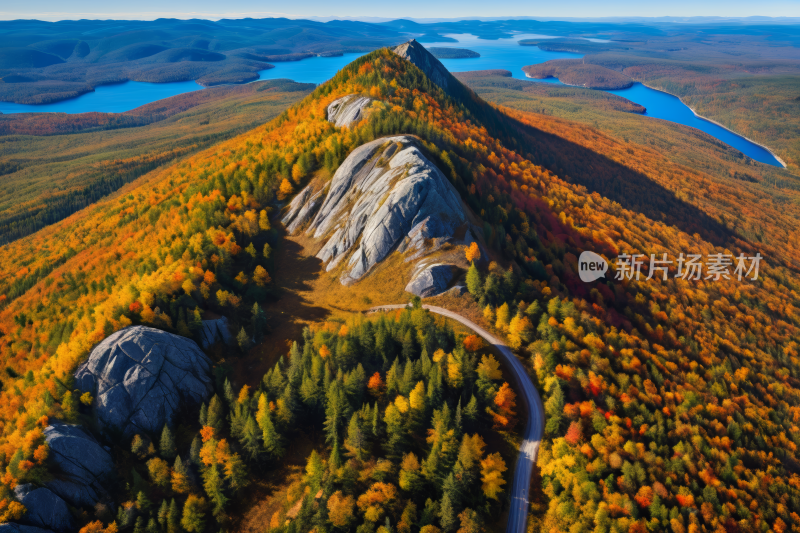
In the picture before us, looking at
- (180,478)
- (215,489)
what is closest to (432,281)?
(215,489)

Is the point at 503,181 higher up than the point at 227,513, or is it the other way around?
the point at 503,181

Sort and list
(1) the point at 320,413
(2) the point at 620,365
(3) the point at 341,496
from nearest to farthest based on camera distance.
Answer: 1. (3) the point at 341,496
2. (1) the point at 320,413
3. (2) the point at 620,365

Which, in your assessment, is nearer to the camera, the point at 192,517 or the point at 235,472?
the point at 192,517

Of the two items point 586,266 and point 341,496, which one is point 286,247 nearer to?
point 341,496

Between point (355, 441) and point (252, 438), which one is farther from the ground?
point (355, 441)

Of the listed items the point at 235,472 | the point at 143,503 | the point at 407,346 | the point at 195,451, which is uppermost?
the point at 407,346

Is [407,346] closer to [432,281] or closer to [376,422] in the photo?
[376,422]

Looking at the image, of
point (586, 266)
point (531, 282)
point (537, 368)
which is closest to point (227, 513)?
point (537, 368)
